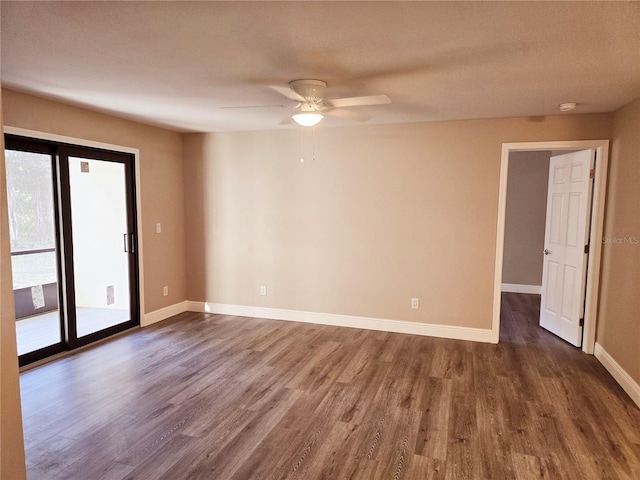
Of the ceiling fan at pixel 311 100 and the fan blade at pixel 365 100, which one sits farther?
the ceiling fan at pixel 311 100

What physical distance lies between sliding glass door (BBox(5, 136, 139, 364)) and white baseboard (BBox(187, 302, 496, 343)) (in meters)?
1.13

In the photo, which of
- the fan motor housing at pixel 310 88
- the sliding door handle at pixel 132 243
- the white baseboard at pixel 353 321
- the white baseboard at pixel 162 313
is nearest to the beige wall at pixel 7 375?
the fan motor housing at pixel 310 88

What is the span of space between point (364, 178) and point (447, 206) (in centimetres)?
104

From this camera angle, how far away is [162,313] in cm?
527

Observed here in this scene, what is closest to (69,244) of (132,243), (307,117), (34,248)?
(34,248)

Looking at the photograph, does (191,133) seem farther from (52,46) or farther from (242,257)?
(52,46)

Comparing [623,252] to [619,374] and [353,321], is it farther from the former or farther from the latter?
[353,321]

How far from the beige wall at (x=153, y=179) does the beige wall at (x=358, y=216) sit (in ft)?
0.60

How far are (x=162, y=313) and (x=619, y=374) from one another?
5095mm

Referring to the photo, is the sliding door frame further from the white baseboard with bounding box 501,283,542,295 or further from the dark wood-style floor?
the white baseboard with bounding box 501,283,542,295

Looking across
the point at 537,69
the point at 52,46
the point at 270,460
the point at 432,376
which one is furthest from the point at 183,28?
the point at 432,376

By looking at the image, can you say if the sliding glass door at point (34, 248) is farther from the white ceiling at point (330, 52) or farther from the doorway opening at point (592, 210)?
the doorway opening at point (592, 210)

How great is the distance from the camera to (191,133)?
545 centimetres

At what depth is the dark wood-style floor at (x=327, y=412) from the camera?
2.37m
